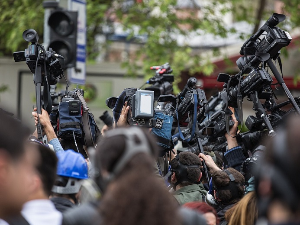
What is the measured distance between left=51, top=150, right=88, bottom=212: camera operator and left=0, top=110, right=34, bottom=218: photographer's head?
1.89 feet

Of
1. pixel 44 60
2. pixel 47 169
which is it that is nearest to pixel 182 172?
pixel 44 60

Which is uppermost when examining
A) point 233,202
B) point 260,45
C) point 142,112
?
point 260,45

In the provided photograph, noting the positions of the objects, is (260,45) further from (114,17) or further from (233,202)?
(114,17)

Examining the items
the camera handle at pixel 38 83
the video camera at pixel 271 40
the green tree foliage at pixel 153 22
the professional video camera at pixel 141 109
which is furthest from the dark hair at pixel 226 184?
the green tree foliage at pixel 153 22

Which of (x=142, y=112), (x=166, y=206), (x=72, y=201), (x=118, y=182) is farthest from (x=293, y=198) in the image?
(x=142, y=112)

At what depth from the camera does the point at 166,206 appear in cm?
235

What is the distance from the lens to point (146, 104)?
567cm

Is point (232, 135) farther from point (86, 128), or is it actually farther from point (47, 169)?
point (47, 169)

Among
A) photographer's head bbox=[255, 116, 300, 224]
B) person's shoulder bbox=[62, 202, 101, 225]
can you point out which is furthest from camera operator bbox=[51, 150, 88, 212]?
photographer's head bbox=[255, 116, 300, 224]

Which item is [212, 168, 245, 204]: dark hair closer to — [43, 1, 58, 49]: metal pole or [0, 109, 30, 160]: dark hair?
[0, 109, 30, 160]: dark hair

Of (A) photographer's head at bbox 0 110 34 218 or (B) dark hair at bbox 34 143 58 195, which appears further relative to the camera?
(B) dark hair at bbox 34 143 58 195

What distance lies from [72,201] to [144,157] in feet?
3.53

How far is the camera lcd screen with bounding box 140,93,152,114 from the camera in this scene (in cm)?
563

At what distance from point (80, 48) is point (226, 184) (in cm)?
638
